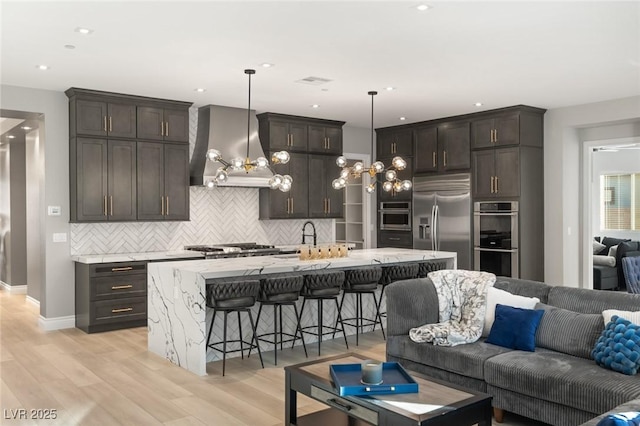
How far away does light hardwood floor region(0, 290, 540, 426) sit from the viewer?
385cm

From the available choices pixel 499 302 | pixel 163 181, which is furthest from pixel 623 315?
pixel 163 181

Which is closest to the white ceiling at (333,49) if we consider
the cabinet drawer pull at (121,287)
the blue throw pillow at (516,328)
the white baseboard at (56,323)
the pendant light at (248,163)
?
the pendant light at (248,163)

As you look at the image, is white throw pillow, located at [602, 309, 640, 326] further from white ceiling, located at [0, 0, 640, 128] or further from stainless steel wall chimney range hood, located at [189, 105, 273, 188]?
stainless steel wall chimney range hood, located at [189, 105, 273, 188]

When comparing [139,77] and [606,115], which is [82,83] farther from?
[606,115]

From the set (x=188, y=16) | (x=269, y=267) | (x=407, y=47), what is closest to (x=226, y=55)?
(x=188, y=16)

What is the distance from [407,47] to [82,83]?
3.68m

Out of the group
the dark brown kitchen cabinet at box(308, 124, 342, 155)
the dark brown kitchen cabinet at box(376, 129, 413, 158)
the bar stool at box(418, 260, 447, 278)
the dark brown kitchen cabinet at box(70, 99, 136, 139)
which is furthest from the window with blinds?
the dark brown kitchen cabinet at box(70, 99, 136, 139)

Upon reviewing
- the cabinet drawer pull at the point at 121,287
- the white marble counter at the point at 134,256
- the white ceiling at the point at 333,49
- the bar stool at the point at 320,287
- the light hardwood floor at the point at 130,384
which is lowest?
the light hardwood floor at the point at 130,384

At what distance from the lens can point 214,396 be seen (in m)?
4.25

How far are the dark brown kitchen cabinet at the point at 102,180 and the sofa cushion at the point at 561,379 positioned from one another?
494 centimetres

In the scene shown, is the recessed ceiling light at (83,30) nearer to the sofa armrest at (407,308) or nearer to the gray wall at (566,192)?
the sofa armrest at (407,308)

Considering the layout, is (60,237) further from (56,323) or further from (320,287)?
(320,287)

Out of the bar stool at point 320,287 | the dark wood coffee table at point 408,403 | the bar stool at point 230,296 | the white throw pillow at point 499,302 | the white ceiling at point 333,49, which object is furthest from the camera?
the bar stool at point 320,287

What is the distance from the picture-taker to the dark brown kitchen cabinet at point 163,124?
709 cm
